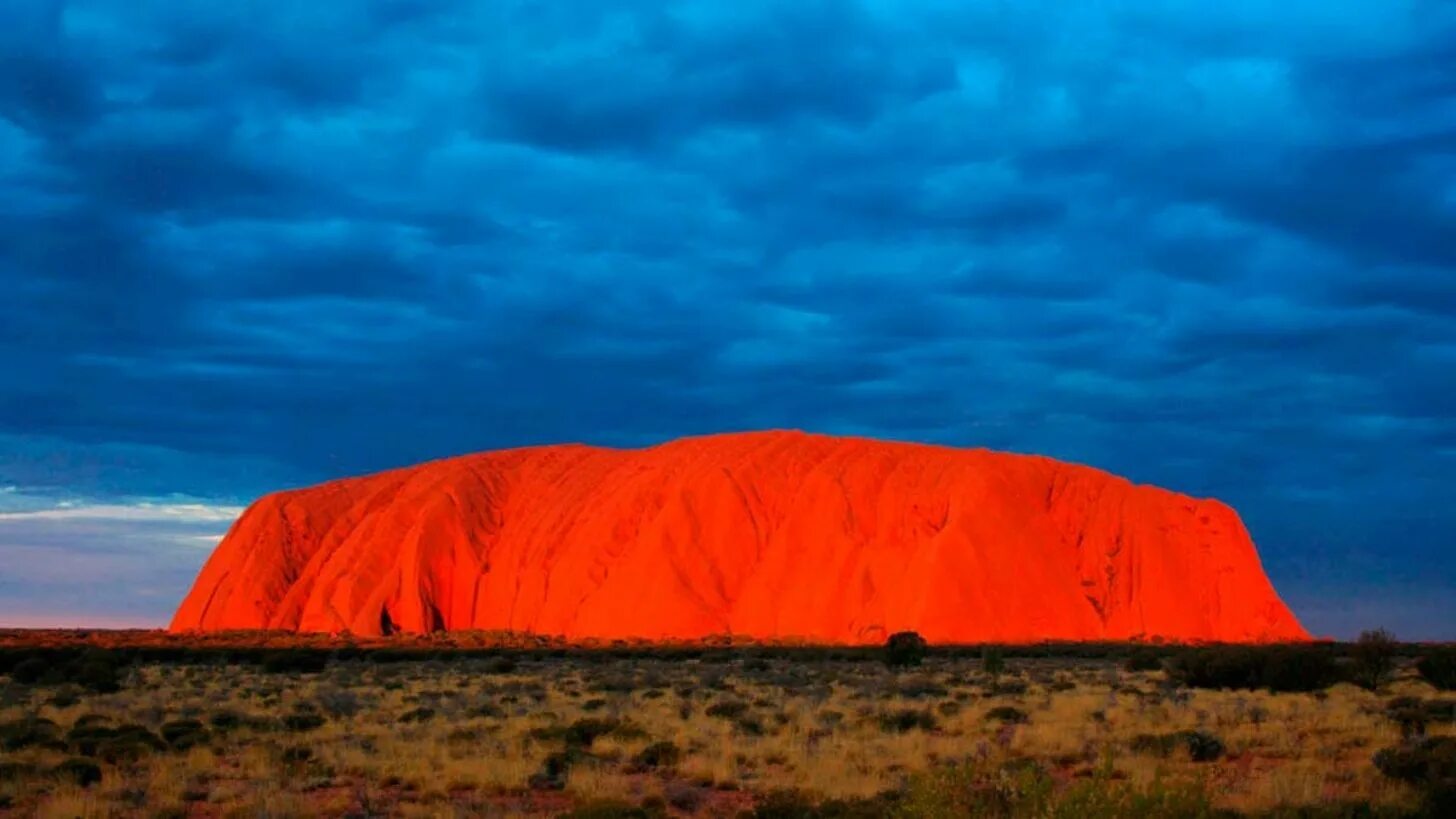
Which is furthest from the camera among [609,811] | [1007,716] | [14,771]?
[1007,716]

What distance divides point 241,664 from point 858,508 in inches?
1665

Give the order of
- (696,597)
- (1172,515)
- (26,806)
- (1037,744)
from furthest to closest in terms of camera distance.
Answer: (1172,515), (696,597), (1037,744), (26,806)

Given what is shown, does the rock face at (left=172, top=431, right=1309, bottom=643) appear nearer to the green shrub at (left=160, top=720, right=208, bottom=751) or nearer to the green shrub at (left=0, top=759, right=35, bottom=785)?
the green shrub at (left=160, top=720, right=208, bottom=751)

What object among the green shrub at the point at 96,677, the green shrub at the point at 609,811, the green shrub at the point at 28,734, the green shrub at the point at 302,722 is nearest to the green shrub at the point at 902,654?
the green shrub at the point at 302,722

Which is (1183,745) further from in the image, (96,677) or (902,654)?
(96,677)

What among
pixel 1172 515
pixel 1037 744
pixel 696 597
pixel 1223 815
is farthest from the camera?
pixel 1172 515

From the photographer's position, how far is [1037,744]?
64.4ft

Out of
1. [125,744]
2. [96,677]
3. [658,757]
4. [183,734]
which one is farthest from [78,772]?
[96,677]

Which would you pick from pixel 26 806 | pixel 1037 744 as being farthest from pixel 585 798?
pixel 1037 744

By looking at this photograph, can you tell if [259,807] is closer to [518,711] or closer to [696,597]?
[518,711]

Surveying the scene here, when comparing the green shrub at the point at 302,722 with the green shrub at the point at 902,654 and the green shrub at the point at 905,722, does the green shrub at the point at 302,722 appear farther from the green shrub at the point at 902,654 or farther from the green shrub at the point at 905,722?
the green shrub at the point at 902,654

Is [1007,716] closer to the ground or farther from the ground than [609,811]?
closer to the ground

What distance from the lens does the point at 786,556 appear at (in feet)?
257

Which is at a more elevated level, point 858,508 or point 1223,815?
point 858,508
